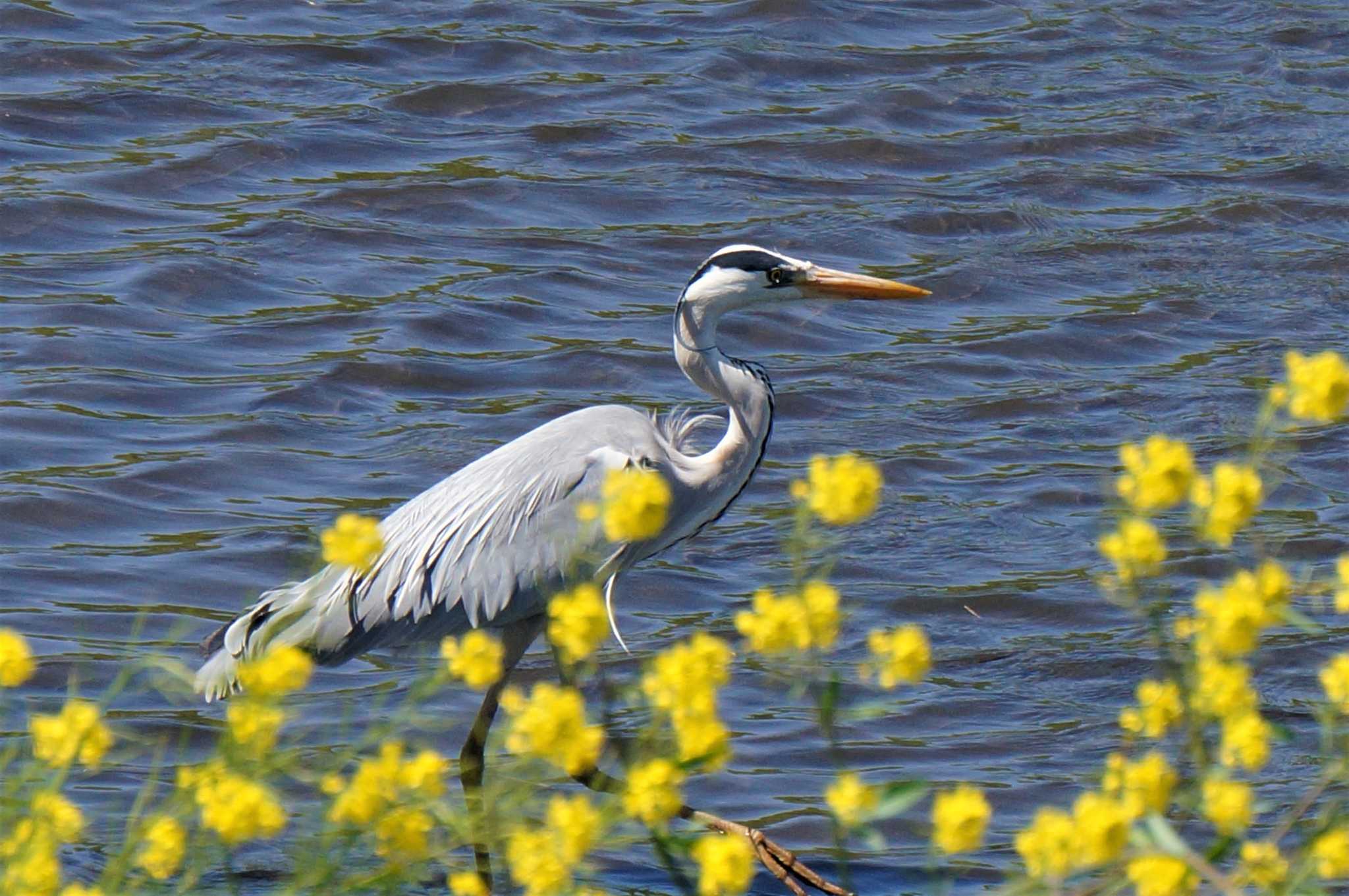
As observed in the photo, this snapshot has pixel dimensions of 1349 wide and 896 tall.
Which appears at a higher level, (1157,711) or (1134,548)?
(1134,548)

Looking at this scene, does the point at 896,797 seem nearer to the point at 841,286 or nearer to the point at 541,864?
the point at 541,864

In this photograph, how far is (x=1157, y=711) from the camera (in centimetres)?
251

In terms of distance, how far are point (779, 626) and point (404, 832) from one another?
47cm

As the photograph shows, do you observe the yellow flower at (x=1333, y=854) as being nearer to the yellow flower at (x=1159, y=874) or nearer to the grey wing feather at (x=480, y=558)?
the yellow flower at (x=1159, y=874)

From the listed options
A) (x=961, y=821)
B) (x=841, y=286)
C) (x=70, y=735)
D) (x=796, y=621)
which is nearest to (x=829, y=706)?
(x=796, y=621)

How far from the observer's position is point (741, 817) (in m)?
5.51

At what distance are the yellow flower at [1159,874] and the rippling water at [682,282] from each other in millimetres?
2988

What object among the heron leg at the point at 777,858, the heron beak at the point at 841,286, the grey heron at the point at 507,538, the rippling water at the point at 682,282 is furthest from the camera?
the rippling water at the point at 682,282

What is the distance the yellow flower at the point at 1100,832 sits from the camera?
7.10ft

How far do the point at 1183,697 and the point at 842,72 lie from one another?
9.31 meters

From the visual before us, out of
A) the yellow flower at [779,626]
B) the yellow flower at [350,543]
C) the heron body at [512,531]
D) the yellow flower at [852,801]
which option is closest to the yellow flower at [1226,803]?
the yellow flower at [852,801]

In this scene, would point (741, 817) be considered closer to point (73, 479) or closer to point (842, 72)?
point (73, 479)

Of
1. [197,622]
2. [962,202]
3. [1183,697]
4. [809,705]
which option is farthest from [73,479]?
[1183,697]

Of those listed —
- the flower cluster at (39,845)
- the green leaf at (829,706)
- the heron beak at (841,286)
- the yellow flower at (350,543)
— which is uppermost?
the yellow flower at (350,543)
